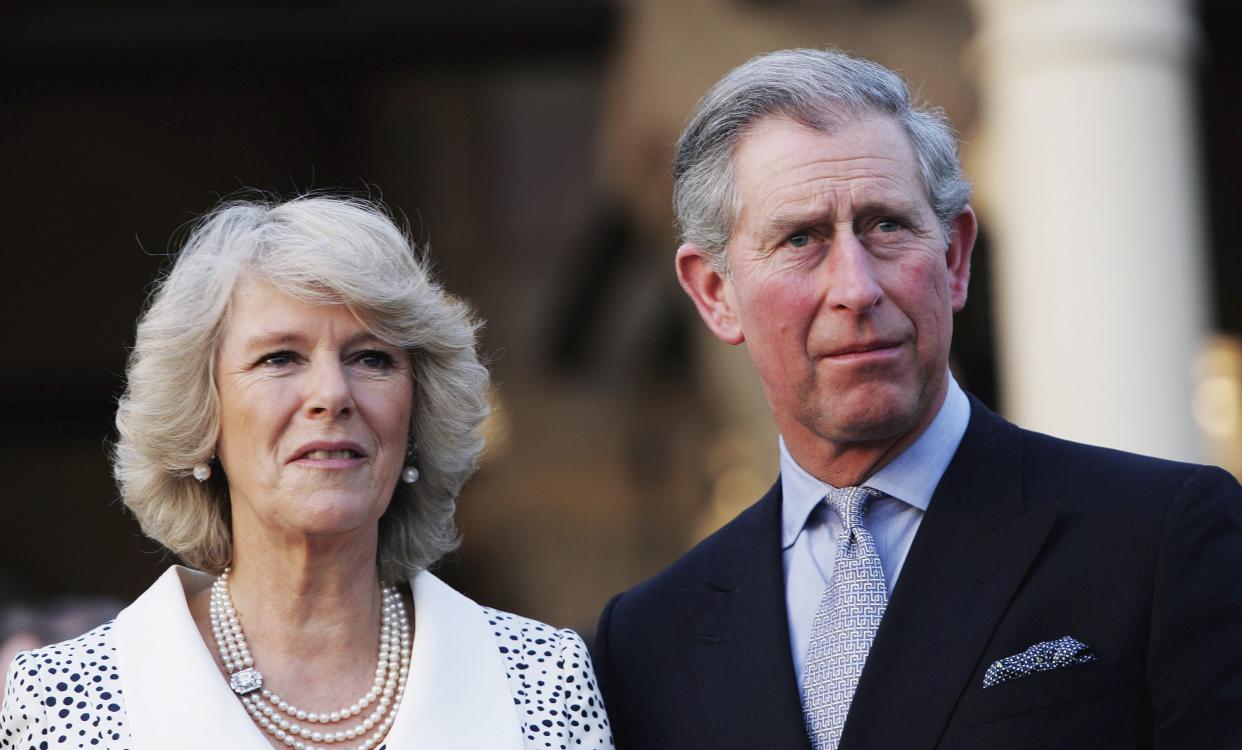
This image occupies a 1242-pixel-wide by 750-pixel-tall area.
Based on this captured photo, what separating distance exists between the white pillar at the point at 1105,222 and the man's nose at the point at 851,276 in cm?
367

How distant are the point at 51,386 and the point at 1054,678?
35.7 feet

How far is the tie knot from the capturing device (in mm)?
2680

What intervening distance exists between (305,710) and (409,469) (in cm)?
46

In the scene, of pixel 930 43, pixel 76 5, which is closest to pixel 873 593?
pixel 930 43

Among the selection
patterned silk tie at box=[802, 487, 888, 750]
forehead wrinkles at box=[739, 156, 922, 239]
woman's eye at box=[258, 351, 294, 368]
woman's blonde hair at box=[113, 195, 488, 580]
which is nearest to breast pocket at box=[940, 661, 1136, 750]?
patterned silk tie at box=[802, 487, 888, 750]

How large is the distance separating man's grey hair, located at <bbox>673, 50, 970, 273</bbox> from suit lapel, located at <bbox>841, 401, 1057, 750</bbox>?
402 millimetres

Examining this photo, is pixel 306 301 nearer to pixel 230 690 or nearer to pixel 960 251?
pixel 230 690

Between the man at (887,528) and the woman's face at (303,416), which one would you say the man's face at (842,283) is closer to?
the man at (887,528)

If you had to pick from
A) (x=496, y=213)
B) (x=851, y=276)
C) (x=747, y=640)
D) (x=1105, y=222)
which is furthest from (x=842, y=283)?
(x=496, y=213)

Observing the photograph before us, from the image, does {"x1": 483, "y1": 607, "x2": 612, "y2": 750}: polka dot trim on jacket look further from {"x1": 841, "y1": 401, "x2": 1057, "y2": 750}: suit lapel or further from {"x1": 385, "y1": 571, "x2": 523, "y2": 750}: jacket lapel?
{"x1": 841, "y1": 401, "x2": 1057, "y2": 750}: suit lapel

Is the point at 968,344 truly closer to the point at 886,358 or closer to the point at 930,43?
the point at 930,43

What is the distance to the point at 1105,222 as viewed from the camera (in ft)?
20.4

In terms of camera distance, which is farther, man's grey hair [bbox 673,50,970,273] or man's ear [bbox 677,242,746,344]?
man's ear [bbox 677,242,746,344]

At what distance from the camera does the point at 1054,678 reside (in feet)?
7.92
